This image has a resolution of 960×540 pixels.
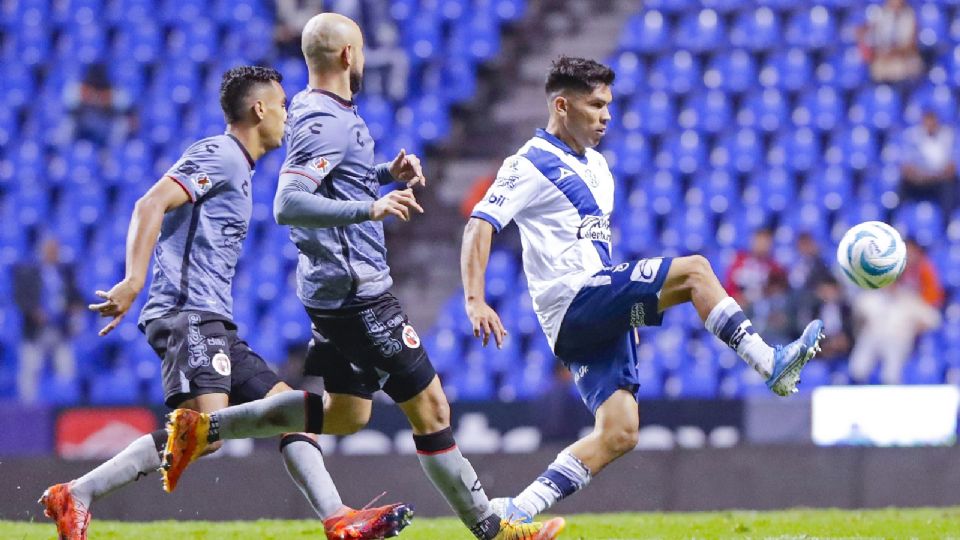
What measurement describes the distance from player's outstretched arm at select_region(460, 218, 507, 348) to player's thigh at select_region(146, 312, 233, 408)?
108cm

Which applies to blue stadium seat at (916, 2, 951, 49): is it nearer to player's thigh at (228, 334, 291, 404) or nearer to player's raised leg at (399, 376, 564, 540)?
player's thigh at (228, 334, 291, 404)

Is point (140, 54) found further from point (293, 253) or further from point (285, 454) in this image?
point (285, 454)

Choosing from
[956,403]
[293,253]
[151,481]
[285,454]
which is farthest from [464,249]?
[293,253]

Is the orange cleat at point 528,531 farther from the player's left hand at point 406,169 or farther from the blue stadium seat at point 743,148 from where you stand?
the blue stadium seat at point 743,148

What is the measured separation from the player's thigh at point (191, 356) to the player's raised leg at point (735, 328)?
187 centimetres

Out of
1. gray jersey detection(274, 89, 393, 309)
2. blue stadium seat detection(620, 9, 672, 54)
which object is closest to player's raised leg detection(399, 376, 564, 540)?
gray jersey detection(274, 89, 393, 309)

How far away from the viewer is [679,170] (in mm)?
15430

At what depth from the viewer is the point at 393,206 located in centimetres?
507

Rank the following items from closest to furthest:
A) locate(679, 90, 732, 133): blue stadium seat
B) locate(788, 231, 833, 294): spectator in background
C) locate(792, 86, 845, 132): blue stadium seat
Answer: locate(788, 231, 833, 294): spectator in background < locate(792, 86, 845, 132): blue stadium seat < locate(679, 90, 732, 133): blue stadium seat

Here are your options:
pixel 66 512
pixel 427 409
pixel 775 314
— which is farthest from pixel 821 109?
pixel 66 512

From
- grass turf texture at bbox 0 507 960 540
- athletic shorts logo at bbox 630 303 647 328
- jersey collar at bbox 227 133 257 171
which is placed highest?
jersey collar at bbox 227 133 257 171

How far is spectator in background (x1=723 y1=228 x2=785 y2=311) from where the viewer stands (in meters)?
13.2

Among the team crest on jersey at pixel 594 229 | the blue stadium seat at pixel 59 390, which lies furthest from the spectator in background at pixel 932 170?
the team crest on jersey at pixel 594 229

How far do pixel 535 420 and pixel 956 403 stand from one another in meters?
3.21
